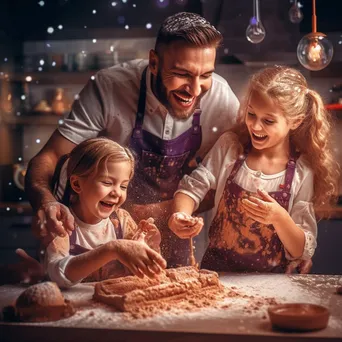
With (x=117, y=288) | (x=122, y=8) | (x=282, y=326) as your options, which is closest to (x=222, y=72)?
(x=122, y=8)

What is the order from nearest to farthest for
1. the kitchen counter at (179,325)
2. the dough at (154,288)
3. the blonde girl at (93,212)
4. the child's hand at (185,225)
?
the kitchen counter at (179,325) < the dough at (154,288) < the blonde girl at (93,212) < the child's hand at (185,225)

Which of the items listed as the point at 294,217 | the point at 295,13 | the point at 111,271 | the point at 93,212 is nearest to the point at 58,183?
the point at 93,212

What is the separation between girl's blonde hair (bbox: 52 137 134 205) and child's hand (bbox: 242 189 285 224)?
13.4 inches

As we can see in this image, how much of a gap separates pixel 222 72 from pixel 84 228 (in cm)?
64

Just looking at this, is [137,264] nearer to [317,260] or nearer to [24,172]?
[24,172]

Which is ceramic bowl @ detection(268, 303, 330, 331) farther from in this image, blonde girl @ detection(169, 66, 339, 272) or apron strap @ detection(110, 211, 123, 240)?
apron strap @ detection(110, 211, 123, 240)

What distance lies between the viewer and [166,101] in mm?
1725

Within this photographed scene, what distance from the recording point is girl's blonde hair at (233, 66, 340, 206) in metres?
1.71

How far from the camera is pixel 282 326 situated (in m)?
1.19

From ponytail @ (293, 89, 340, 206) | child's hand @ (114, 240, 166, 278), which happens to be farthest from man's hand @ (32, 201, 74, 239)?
ponytail @ (293, 89, 340, 206)

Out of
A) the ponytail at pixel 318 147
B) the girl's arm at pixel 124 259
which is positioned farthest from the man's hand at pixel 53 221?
the ponytail at pixel 318 147

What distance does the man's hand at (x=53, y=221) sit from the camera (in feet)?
5.08

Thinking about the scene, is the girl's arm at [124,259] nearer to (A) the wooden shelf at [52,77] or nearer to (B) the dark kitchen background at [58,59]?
(B) the dark kitchen background at [58,59]

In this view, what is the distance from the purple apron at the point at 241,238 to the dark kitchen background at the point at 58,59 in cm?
8
